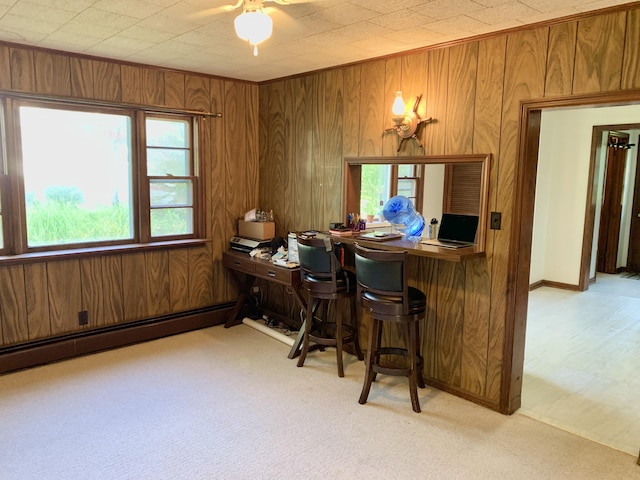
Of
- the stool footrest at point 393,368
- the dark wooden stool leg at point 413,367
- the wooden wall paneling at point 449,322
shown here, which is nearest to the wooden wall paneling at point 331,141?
the wooden wall paneling at point 449,322

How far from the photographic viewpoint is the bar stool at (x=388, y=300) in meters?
2.88

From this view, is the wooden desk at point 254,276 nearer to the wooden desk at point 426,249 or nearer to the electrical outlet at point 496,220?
the wooden desk at point 426,249

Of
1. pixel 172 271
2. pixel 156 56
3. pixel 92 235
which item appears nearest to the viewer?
pixel 156 56

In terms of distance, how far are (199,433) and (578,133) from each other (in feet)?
18.8

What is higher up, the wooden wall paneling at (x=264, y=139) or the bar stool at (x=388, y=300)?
the wooden wall paneling at (x=264, y=139)

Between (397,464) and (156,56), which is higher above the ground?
(156,56)

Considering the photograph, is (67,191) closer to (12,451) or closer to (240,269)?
(240,269)

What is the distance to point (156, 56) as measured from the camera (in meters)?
3.71

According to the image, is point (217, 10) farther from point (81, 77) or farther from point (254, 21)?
point (81, 77)

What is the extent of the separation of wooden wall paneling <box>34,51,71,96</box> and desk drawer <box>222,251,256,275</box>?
196cm

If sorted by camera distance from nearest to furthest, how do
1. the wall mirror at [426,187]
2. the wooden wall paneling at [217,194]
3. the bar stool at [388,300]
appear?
the bar stool at [388,300]
the wooden wall paneling at [217,194]
the wall mirror at [426,187]

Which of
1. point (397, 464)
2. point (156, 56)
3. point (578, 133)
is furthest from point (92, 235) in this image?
point (578, 133)

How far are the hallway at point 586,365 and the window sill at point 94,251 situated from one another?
3.15m

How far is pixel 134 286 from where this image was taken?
416 centimetres
